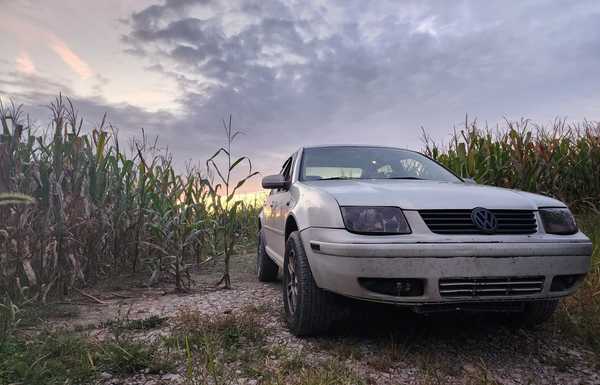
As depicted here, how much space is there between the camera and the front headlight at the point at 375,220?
110 inches

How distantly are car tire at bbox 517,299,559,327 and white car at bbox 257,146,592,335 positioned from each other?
0.52m

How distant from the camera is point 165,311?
409 centimetres

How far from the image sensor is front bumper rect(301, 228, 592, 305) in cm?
271

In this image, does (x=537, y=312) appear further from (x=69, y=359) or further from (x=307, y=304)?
(x=69, y=359)

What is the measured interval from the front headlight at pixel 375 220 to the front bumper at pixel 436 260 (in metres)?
0.05

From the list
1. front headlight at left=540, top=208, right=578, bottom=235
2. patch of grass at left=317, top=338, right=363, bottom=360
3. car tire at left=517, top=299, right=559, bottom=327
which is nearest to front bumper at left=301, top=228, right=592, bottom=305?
front headlight at left=540, top=208, right=578, bottom=235

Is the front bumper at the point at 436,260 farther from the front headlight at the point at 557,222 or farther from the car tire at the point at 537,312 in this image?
the car tire at the point at 537,312

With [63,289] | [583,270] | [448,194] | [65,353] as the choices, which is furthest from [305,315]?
[63,289]

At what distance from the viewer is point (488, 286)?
278 cm

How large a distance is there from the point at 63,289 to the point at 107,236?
0.73 meters

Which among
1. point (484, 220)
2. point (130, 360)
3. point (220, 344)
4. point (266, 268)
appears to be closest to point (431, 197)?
point (484, 220)

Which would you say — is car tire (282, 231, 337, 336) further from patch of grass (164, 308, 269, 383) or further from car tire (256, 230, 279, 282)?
car tire (256, 230, 279, 282)

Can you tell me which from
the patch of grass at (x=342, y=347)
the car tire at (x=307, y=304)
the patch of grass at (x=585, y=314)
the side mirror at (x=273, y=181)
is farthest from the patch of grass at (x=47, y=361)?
the patch of grass at (x=585, y=314)

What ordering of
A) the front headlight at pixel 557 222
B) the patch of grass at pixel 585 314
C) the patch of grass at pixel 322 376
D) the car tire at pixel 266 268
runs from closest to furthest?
the patch of grass at pixel 322 376, the front headlight at pixel 557 222, the patch of grass at pixel 585 314, the car tire at pixel 266 268
